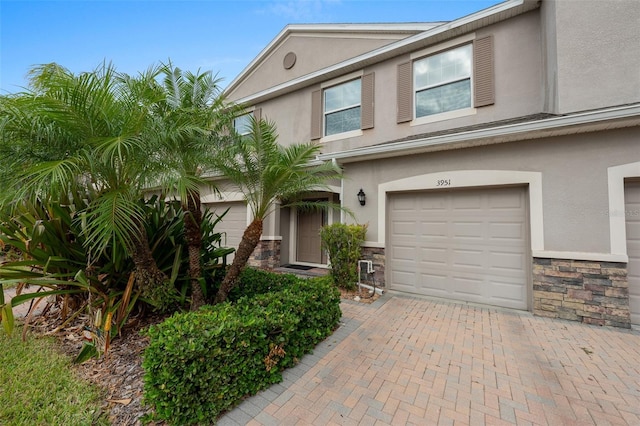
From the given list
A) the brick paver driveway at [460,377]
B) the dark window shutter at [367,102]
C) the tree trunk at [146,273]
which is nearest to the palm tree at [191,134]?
the tree trunk at [146,273]

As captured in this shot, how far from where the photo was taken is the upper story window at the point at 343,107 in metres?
7.90

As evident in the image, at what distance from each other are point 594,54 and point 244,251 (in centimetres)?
704

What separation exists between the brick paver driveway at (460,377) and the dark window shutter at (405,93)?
524cm

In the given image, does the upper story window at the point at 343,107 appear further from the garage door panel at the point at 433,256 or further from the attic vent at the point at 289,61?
the garage door panel at the point at 433,256

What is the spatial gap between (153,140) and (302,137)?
6.42 meters

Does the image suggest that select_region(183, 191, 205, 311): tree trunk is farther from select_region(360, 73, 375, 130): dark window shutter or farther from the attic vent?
the attic vent

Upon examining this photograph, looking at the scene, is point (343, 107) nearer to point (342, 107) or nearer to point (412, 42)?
point (342, 107)

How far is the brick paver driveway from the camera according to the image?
2.48 m

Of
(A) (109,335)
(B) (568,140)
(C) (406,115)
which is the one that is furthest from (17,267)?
(B) (568,140)

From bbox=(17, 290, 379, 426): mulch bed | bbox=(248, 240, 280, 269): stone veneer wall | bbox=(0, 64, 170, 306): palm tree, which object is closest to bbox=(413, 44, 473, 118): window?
bbox=(248, 240, 280, 269): stone veneer wall

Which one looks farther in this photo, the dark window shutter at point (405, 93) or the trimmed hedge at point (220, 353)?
the dark window shutter at point (405, 93)

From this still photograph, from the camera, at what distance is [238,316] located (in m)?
3.06

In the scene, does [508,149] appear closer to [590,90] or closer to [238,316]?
[590,90]

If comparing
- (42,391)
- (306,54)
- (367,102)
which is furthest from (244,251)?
(306,54)
